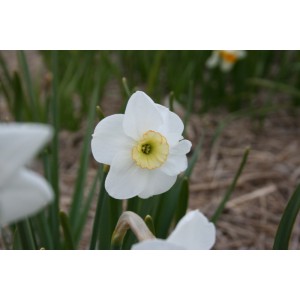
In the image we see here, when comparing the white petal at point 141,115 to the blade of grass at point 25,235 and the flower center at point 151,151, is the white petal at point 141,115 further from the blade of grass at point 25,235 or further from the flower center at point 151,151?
the blade of grass at point 25,235

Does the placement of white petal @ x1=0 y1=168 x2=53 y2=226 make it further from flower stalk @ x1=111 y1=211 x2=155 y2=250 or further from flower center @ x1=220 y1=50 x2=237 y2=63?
flower center @ x1=220 y1=50 x2=237 y2=63

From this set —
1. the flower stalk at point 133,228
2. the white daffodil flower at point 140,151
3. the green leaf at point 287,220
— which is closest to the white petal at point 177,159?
the white daffodil flower at point 140,151

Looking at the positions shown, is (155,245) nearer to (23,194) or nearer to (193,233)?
(193,233)

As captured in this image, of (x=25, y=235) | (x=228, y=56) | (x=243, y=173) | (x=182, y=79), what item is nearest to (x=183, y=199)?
(x=25, y=235)

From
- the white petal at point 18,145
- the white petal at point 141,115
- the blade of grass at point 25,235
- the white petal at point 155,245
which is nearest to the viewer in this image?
the white petal at point 18,145

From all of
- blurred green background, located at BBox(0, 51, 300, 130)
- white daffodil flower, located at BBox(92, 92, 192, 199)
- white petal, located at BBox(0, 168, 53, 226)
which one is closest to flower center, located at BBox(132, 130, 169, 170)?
white daffodil flower, located at BBox(92, 92, 192, 199)

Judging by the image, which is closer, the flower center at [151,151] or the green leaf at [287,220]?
the flower center at [151,151]
